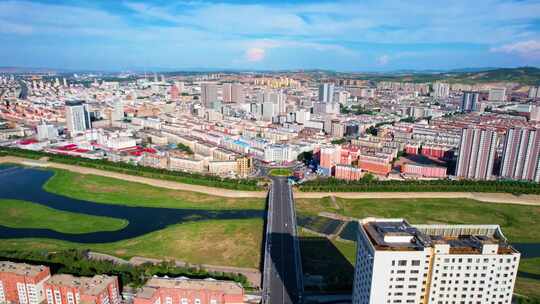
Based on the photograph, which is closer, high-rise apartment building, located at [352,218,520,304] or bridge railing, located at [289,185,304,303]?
high-rise apartment building, located at [352,218,520,304]

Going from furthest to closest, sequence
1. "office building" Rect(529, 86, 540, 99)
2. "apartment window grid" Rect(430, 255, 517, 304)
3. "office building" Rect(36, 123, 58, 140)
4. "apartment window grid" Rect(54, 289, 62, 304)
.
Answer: "office building" Rect(529, 86, 540, 99) < "office building" Rect(36, 123, 58, 140) < "apartment window grid" Rect(54, 289, 62, 304) < "apartment window grid" Rect(430, 255, 517, 304)

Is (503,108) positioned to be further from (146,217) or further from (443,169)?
(146,217)

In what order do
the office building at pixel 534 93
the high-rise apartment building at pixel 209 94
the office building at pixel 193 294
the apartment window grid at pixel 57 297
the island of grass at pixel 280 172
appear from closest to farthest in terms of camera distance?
the office building at pixel 193 294, the apartment window grid at pixel 57 297, the island of grass at pixel 280 172, the high-rise apartment building at pixel 209 94, the office building at pixel 534 93

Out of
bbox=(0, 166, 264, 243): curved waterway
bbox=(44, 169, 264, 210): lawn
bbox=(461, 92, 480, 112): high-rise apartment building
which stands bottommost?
bbox=(0, 166, 264, 243): curved waterway

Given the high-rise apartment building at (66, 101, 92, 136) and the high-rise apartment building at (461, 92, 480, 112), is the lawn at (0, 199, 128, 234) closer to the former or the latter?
the high-rise apartment building at (66, 101, 92, 136)

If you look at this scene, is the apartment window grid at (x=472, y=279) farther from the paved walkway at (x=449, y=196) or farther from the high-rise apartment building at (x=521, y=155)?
the high-rise apartment building at (x=521, y=155)

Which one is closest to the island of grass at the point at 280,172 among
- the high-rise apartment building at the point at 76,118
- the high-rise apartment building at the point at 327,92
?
the high-rise apartment building at the point at 76,118

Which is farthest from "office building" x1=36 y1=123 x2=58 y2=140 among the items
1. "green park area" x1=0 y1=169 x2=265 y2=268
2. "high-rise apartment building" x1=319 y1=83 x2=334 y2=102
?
"high-rise apartment building" x1=319 y1=83 x2=334 y2=102

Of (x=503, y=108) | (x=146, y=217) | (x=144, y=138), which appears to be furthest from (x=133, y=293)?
(x=503, y=108)
